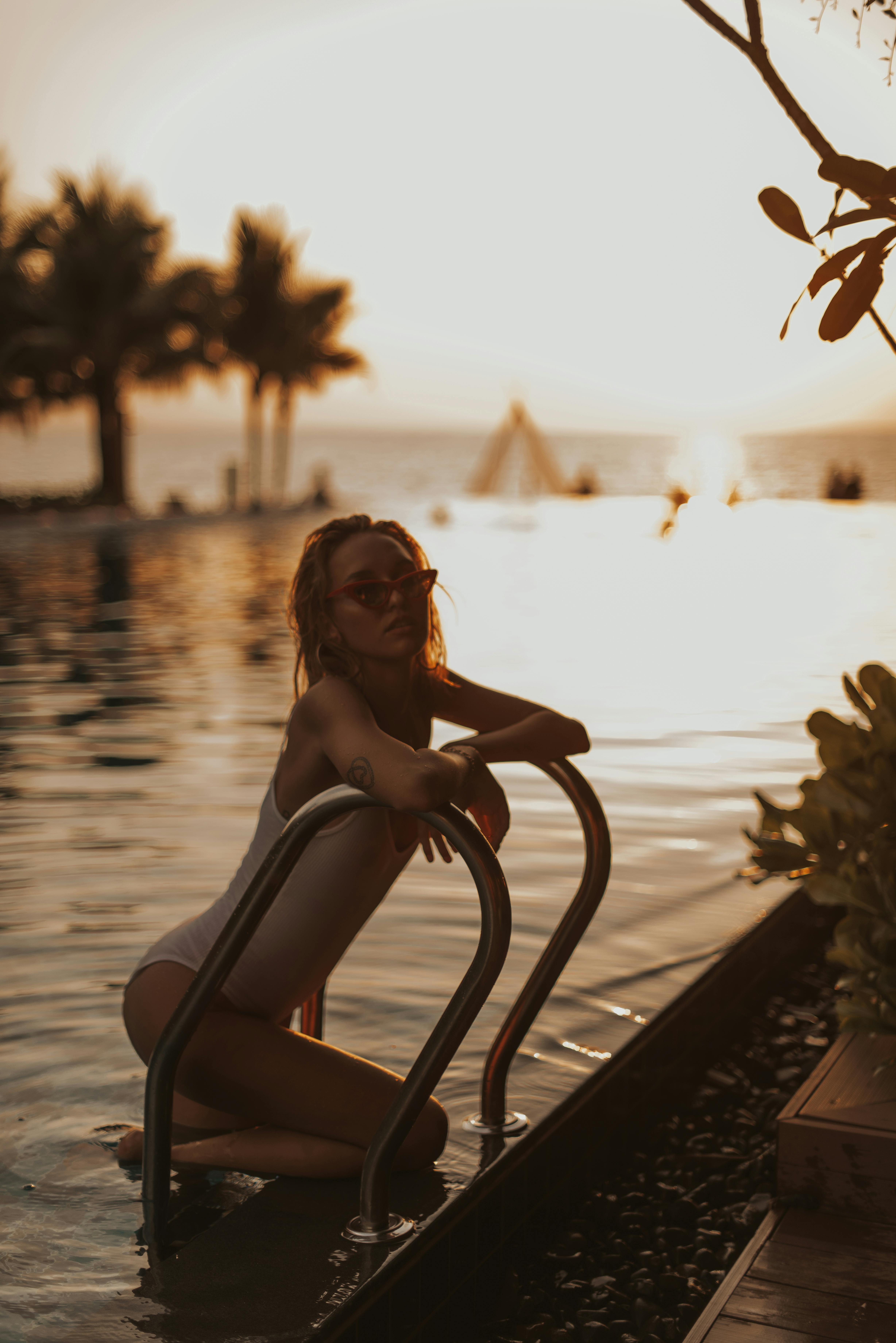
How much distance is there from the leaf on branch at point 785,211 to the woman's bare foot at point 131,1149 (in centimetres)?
177

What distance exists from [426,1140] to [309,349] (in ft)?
126

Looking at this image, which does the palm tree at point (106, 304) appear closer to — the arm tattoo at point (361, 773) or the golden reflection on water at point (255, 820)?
the golden reflection on water at point (255, 820)

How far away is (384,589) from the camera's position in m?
2.06

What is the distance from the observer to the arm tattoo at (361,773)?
174cm

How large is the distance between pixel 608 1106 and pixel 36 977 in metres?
1.47

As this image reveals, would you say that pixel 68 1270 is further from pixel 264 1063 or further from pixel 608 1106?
Result: pixel 608 1106

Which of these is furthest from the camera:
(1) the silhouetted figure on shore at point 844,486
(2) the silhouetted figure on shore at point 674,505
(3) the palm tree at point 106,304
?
(1) the silhouetted figure on shore at point 844,486

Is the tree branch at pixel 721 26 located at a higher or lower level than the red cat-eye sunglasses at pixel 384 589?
higher

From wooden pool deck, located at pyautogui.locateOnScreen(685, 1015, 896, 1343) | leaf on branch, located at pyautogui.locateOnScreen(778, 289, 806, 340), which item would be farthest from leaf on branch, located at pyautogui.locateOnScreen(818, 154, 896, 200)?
wooden pool deck, located at pyautogui.locateOnScreen(685, 1015, 896, 1343)

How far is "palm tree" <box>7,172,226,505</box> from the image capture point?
27.1 meters

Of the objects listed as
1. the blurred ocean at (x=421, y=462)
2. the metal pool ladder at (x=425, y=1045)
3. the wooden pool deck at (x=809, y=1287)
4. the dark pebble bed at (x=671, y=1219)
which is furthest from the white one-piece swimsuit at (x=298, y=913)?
the blurred ocean at (x=421, y=462)

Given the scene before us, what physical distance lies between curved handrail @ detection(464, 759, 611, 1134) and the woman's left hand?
0.28 metres

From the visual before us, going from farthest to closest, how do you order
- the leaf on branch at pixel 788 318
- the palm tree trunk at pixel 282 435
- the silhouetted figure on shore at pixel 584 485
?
the silhouetted figure on shore at pixel 584 485 < the palm tree trunk at pixel 282 435 < the leaf on branch at pixel 788 318

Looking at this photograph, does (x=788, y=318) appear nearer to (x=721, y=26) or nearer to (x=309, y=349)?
(x=721, y=26)
